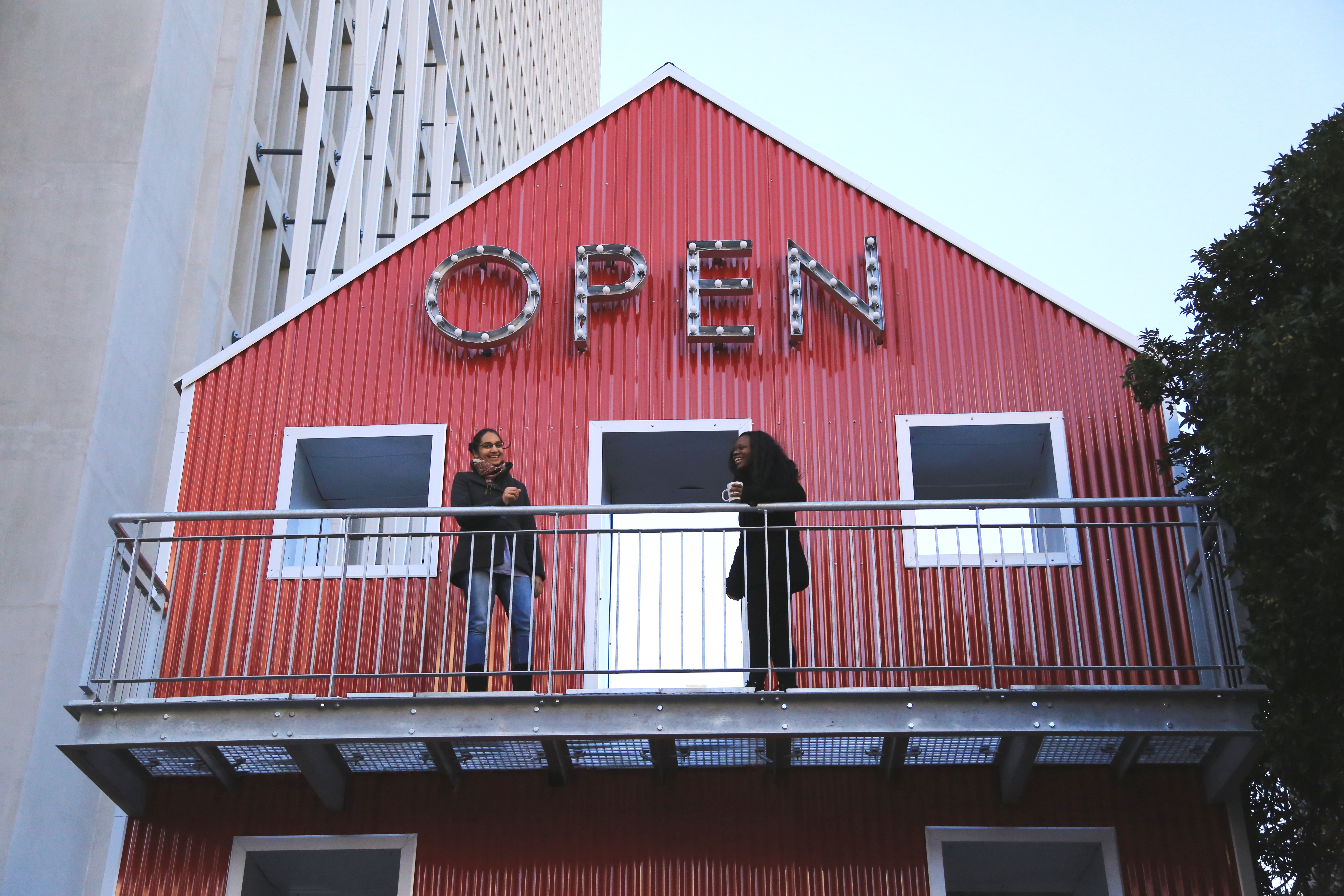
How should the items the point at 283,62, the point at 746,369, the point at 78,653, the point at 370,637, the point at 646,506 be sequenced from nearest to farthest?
the point at 646,506, the point at 370,637, the point at 746,369, the point at 78,653, the point at 283,62

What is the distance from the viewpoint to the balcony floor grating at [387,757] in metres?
10.8

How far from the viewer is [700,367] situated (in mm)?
13414

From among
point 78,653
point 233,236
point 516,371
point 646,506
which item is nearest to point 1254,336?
point 646,506

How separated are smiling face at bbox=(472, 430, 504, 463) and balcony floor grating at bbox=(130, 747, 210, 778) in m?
3.10

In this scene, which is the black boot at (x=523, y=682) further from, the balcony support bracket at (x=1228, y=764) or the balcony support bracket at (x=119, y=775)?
the balcony support bracket at (x=1228, y=764)

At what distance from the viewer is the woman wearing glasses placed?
10.8m

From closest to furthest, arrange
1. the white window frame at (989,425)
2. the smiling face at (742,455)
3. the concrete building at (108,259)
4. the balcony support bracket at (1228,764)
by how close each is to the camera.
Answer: the balcony support bracket at (1228,764) < the smiling face at (742,455) < the white window frame at (989,425) < the concrete building at (108,259)

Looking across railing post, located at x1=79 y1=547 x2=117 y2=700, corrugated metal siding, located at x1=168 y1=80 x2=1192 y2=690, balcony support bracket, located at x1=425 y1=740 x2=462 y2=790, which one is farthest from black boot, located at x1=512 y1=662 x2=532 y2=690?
railing post, located at x1=79 y1=547 x2=117 y2=700

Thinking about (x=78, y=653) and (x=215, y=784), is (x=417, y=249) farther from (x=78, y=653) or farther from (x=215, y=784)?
(x=78, y=653)

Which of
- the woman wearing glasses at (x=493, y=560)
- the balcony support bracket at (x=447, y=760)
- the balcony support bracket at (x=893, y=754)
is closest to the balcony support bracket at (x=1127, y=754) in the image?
the balcony support bracket at (x=893, y=754)

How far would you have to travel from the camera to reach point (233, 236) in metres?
21.6

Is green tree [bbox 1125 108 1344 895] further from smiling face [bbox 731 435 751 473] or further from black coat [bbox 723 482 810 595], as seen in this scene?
smiling face [bbox 731 435 751 473]

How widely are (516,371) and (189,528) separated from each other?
3.19 metres

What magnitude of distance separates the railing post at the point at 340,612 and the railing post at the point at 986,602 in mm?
4550
